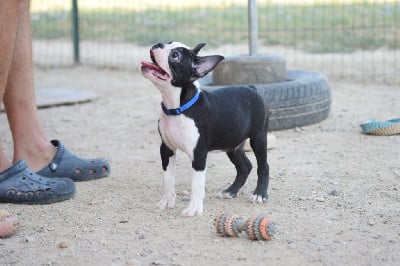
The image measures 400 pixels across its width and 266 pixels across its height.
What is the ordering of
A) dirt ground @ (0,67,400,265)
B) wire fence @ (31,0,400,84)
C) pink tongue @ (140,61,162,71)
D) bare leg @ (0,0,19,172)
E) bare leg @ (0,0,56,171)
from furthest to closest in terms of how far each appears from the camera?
wire fence @ (31,0,400,84) → bare leg @ (0,0,56,171) → bare leg @ (0,0,19,172) → pink tongue @ (140,61,162,71) → dirt ground @ (0,67,400,265)

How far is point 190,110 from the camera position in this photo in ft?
11.8

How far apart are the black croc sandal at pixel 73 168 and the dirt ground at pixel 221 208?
7 centimetres

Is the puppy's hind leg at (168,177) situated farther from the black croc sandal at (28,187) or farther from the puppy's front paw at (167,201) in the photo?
the black croc sandal at (28,187)

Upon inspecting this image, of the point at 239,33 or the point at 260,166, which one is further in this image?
the point at 239,33

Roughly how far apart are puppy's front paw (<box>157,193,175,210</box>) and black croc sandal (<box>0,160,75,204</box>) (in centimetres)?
49

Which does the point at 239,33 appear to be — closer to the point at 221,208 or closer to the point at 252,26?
the point at 252,26

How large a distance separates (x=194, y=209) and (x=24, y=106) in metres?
1.21

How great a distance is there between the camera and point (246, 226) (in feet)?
10.6

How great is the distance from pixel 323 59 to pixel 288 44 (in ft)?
2.56

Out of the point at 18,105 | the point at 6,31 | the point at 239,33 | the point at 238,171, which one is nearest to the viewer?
the point at 6,31

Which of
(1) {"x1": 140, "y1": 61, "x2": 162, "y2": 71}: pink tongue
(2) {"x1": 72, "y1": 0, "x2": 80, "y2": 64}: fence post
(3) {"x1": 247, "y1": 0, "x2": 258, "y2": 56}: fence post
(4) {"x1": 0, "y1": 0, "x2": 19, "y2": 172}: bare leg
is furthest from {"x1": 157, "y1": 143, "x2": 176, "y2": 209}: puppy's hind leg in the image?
(2) {"x1": 72, "y1": 0, "x2": 80, "y2": 64}: fence post

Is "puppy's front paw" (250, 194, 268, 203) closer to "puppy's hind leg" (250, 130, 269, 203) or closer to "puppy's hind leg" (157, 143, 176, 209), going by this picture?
"puppy's hind leg" (250, 130, 269, 203)

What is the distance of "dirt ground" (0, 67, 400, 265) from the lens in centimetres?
309

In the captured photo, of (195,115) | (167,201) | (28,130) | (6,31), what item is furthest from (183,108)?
(28,130)
